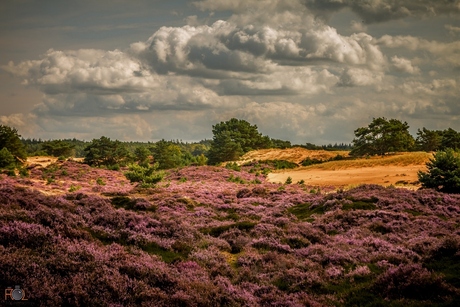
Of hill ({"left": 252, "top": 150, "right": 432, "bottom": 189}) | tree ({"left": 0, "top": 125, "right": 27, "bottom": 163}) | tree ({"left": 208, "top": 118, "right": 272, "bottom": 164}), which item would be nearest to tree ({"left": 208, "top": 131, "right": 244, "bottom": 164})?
tree ({"left": 208, "top": 118, "right": 272, "bottom": 164})

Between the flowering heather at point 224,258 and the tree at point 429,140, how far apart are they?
103 metres

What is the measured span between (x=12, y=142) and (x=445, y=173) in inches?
2747

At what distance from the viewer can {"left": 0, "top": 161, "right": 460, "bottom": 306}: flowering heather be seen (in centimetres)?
858

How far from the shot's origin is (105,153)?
257 ft

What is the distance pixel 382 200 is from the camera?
2378 centimetres

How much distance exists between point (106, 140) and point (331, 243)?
7465 cm

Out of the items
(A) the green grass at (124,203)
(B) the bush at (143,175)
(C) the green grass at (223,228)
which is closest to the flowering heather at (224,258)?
(C) the green grass at (223,228)

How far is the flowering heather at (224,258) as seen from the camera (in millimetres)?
8578

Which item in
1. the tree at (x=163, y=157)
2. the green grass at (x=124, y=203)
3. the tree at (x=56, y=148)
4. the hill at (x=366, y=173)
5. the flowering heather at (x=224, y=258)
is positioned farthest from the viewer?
the tree at (x=56, y=148)

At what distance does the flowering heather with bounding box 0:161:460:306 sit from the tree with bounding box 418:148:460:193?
642 cm

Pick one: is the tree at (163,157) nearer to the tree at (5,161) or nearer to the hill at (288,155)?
the hill at (288,155)

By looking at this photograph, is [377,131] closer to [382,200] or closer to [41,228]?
[382,200]

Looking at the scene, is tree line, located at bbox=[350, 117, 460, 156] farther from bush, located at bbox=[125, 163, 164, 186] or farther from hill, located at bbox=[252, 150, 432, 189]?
bush, located at bbox=[125, 163, 164, 186]

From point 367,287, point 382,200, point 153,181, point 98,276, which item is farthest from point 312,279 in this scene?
point 153,181
